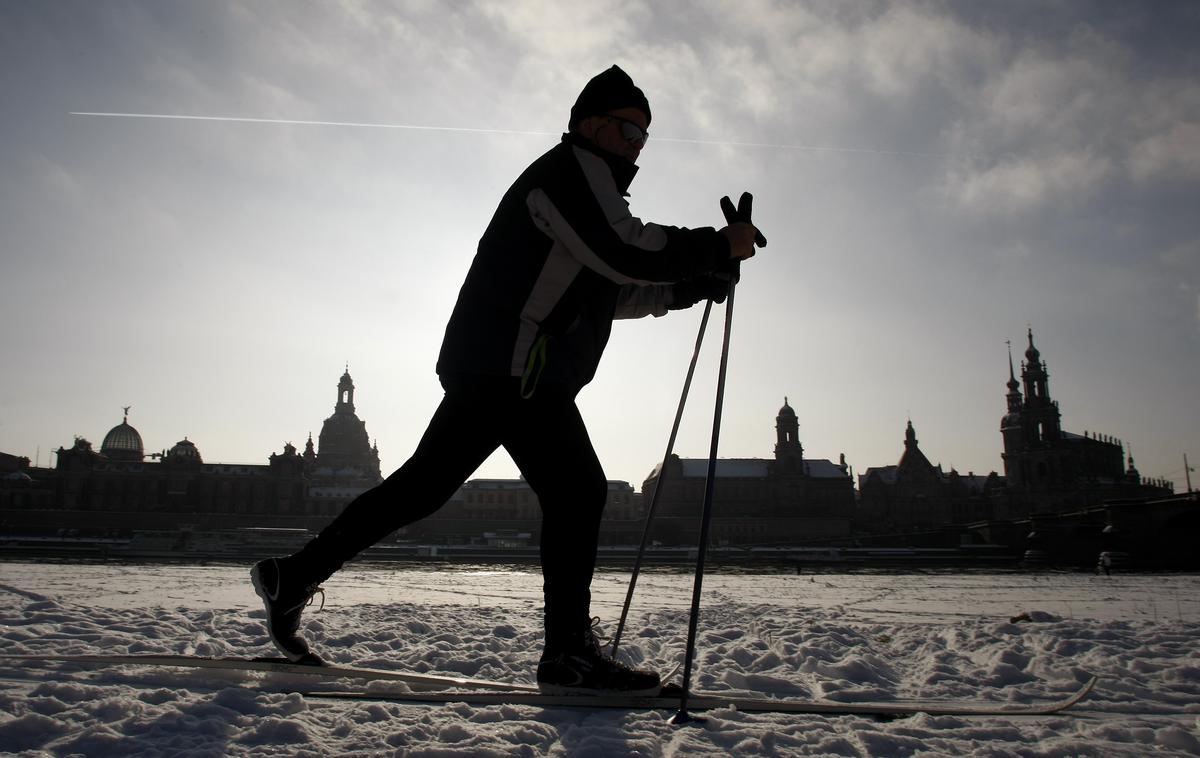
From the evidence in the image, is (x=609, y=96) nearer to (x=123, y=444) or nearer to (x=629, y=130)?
(x=629, y=130)

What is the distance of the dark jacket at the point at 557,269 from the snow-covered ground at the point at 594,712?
0.91m

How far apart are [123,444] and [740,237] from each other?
98.7 m

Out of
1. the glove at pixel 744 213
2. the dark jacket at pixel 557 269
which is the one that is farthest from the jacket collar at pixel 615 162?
the glove at pixel 744 213

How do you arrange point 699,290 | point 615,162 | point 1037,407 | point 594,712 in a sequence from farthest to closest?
point 1037,407 < point 699,290 < point 615,162 < point 594,712

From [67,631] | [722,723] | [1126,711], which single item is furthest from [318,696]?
[1126,711]

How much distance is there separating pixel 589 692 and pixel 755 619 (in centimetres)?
176

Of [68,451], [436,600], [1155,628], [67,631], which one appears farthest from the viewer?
[68,451]

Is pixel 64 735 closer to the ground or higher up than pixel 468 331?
closer to the ground

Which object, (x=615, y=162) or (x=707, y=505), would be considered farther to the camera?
(x=615, y=162)

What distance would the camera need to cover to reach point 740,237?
2.12m

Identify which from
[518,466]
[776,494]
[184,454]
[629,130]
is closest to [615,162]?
[629,130]

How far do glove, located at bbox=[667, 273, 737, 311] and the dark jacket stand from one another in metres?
0.18

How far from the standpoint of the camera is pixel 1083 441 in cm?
7906

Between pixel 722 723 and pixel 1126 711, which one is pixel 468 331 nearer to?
pixel 722 723
